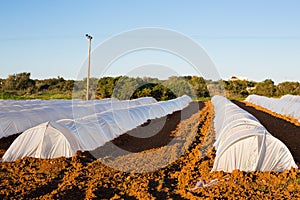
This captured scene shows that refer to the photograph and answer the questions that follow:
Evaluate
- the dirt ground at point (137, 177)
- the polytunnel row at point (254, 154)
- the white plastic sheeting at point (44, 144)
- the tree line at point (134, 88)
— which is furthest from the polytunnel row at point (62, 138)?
the tree line at point (134, 88)

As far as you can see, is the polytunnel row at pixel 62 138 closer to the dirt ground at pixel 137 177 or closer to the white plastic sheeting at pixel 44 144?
the white plastic sheeting at pixel 44 144

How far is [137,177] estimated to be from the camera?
22.6 feet

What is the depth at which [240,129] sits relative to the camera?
766 centimetres

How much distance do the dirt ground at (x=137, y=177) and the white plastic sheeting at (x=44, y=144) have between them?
291 millimetres

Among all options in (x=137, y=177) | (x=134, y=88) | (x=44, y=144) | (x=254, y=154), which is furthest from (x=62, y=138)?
(x=134, y=88)

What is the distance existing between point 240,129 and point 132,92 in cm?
2318

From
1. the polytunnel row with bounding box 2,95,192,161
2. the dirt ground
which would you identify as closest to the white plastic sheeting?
the polytunnel row with bounding box 2,95,192,161

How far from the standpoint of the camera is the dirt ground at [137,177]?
5.71 m

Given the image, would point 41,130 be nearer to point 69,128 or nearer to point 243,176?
point 69,128

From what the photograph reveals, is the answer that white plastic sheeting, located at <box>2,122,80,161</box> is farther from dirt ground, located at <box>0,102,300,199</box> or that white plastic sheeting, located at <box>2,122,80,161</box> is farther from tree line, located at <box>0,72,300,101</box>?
tree line, located at <box>0,72,300,101</box>

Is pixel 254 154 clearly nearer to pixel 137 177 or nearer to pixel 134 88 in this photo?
pixel 137 177

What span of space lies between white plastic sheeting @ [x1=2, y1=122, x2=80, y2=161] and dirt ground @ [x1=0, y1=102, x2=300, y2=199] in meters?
0.29

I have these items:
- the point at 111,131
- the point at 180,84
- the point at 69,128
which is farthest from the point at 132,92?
the point at 69,128

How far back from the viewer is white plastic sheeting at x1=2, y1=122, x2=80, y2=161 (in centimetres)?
814
